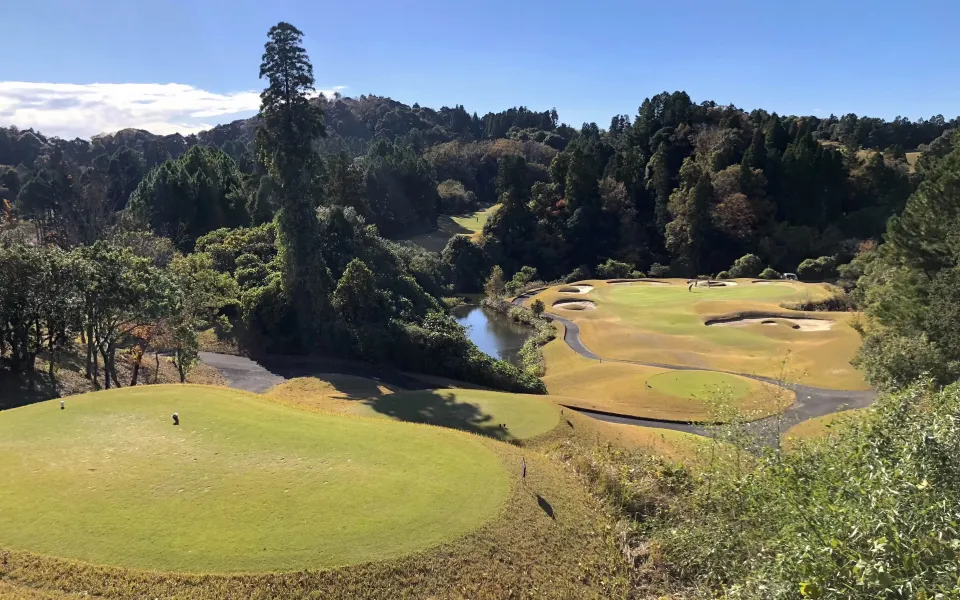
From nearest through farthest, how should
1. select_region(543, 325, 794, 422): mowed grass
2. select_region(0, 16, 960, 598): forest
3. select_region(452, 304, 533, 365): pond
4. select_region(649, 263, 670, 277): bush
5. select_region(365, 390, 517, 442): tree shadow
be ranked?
select_region(0, 16, 960, 598): forest, select_region(365, 390, 517, 442): tree shadow, select_region(543, 325, 794, 422): mowed grass, select_region(452, 304, 533, 365): pond, select_region(649, 263, 670, 277): bush

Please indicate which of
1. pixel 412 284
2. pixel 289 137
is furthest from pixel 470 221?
pixel 289 137

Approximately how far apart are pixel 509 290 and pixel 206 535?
65.3m

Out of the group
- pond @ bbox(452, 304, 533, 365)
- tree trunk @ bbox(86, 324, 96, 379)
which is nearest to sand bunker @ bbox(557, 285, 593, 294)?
pond @ bbox(452, 304, 533, 365)

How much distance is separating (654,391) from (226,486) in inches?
1087

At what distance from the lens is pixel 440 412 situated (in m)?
26.3

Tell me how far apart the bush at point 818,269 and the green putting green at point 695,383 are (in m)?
43.1

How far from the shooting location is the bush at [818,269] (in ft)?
233

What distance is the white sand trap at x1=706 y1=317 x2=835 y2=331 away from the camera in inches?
1902

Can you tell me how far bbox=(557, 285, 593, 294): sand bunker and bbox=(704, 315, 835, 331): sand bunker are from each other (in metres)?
21.1

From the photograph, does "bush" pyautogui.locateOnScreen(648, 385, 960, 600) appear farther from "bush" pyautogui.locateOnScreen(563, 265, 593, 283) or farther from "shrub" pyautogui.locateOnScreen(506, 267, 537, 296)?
"bush" pyautogui.locateOnScreen(563, 265, 593, 283)

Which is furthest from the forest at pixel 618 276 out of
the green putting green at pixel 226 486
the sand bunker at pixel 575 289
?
the sand bunker at pixel 575 289

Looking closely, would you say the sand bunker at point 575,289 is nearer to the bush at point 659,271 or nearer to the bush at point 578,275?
the bush at point 578,275

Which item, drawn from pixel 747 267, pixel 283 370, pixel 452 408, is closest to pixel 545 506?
pixel 452 408

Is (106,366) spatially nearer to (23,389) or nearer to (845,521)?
(23,389)
